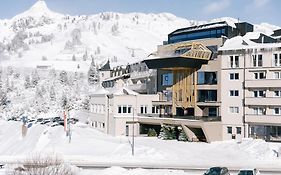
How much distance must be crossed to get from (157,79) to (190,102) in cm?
987

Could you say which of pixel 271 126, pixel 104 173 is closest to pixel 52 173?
pixel 104 173

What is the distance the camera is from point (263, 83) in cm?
5900

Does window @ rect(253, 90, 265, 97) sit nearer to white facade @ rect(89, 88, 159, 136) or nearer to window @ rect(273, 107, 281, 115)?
window @ rect(273, 107, 281, 115)

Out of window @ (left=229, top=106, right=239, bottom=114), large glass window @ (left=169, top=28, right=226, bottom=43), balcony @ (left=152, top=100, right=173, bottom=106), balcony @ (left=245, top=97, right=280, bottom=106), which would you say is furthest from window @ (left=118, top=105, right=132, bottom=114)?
balcony @ (left=245, top=97, right=280, bottom=106)

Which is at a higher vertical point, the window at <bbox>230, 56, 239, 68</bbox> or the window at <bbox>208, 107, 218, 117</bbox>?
the window at <bbox>230, 56, 239, 68</bbox>

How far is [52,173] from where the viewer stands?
27.6 metres

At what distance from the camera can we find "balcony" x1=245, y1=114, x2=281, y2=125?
189 ft

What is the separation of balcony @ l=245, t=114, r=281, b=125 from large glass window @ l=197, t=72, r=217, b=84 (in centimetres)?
770

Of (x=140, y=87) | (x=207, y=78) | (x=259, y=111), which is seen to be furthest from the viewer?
(x=140, y=87)

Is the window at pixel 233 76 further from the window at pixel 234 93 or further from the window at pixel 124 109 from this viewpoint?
the window at pixel 124 109

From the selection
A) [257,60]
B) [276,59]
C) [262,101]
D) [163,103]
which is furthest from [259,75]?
[163,103]

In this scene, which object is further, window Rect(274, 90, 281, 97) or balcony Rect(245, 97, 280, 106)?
window Rect(274, 90, 281, 97)

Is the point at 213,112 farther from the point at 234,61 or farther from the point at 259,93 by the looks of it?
the point at 234,61

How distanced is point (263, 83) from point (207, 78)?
914cm
